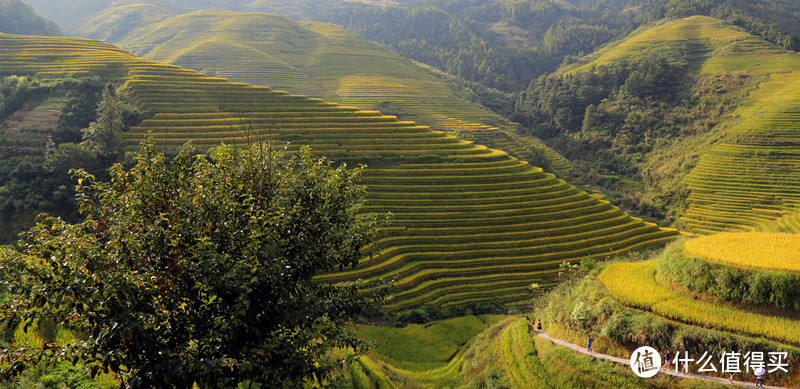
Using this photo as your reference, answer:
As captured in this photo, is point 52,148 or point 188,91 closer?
point 52,148

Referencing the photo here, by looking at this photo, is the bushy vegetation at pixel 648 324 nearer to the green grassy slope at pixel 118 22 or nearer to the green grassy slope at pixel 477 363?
the green grassy slope at pixel 477 363

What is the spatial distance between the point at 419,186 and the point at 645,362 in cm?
2691

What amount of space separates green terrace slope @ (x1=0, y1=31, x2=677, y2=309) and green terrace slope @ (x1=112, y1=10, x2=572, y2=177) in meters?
31.5

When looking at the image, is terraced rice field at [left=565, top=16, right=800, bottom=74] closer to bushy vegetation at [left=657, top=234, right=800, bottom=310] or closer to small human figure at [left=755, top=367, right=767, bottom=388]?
bushy vegetation at [left=657, top=234, right=800, bottom=310]

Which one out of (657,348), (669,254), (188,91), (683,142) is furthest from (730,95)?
(188,91)

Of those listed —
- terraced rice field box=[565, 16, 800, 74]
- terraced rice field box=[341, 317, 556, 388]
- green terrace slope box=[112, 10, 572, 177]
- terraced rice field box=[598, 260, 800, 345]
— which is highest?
terraced rice field box=[565, 16, 800, 74]

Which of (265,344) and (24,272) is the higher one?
(24,272)

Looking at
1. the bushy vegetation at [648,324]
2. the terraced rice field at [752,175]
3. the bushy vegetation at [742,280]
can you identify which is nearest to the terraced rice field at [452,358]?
the bushy vegetation at [648,324]

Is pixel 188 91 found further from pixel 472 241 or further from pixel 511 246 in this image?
pixel 511 246

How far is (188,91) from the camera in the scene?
4862cm

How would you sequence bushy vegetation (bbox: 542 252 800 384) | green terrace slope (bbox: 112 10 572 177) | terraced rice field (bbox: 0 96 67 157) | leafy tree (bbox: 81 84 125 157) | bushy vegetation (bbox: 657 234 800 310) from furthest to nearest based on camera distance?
green terrace slope (bbox: 112 10 572 177), terraced rice field (bbox: 0 96 67 157), leafy tree (bbox: 81 84 125 157), bushy vegetation (bbox: 657 234 800 310), bushy vegetation (bbox: 542 252 800 384)

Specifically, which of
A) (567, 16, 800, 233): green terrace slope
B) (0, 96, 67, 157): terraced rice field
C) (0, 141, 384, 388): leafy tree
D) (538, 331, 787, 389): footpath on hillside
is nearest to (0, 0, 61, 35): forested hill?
(0, 96, 67, 157): terraced rice field

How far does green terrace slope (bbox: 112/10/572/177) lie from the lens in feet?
273

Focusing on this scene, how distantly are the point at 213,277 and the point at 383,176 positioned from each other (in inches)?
1308
